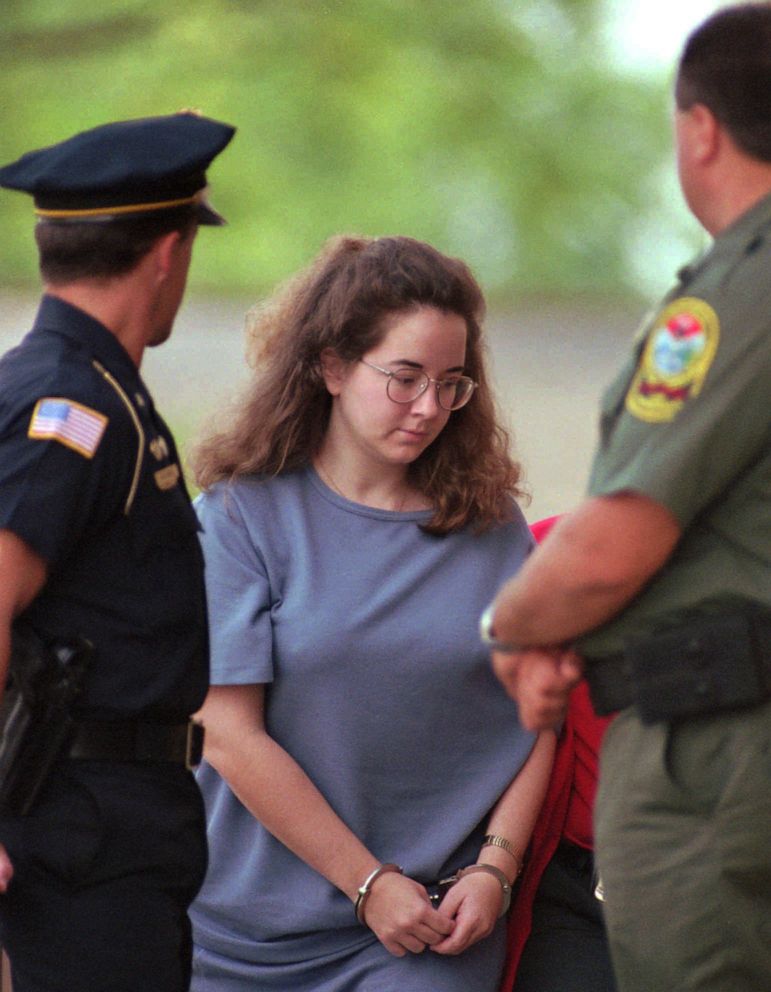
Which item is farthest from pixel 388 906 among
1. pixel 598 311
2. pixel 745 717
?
pixel 598 311

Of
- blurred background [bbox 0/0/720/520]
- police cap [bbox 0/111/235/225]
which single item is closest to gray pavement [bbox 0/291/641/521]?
blurred background [bbox 0/0/720/520]

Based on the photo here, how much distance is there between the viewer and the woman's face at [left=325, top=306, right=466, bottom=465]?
2168 millimetres

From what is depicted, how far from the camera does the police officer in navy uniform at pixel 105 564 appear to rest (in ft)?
5.30

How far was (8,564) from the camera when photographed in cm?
157

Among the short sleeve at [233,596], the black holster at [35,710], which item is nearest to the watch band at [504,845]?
the short sleeve at [233,596]

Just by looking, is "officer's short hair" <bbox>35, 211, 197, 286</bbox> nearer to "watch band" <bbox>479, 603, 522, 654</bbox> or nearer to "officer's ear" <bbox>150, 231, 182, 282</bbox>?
"officer's ear" <bbox>150, 231, 182, 282</bbox>

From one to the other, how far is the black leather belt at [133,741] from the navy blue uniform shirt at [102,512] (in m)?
0.02

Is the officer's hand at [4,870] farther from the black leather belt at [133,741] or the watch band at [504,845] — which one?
the watch band at [504,845]

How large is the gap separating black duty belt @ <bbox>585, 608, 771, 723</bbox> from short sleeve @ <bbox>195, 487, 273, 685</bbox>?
74 cm

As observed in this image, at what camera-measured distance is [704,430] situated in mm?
1392

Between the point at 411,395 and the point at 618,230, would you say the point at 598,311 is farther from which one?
the point at 411,395

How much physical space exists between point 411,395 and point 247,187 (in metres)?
1.29

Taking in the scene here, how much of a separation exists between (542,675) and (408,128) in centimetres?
206

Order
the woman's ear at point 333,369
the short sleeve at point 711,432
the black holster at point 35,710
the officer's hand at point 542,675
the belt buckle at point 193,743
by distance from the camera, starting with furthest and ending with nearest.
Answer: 1. the woman's ear at point 333,369
2. the belt buckle at point 193,743
3. the black holster at point 35,710
4. the officer's hand at point 542,675
5. the short sleeve at point 711,432
